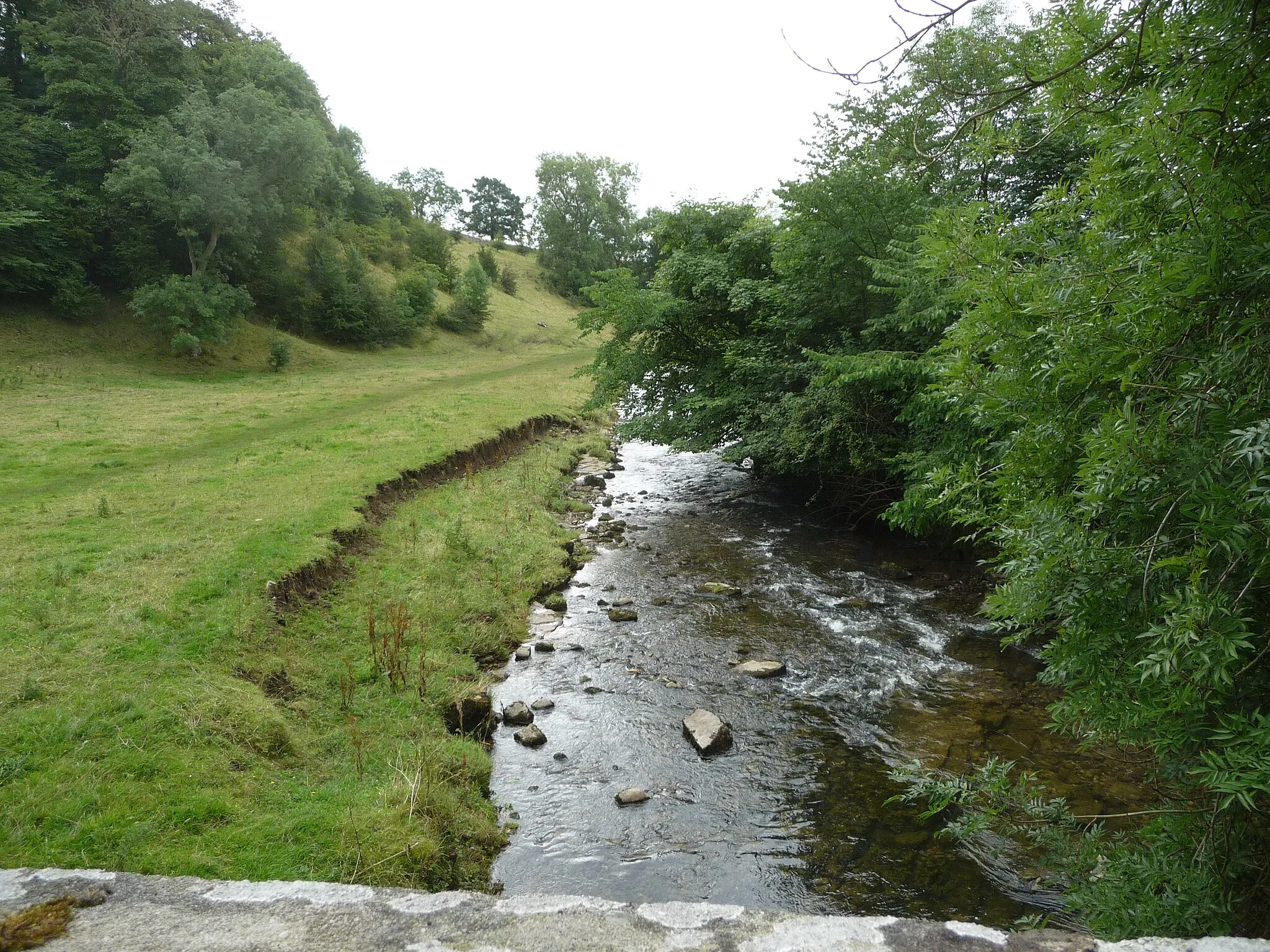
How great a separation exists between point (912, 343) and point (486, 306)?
48.8 m

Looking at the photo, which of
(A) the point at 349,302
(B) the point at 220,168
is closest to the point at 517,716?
(B) the point at 220,168

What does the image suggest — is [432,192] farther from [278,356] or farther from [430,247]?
[278,356]

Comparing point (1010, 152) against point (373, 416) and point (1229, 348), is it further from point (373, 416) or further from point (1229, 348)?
point (373, 416)

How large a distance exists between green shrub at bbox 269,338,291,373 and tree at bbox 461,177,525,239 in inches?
2975

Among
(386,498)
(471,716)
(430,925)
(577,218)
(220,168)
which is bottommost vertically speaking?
(471,716)

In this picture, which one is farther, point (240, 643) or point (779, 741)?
point (240, 643)

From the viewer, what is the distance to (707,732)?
7.93 m

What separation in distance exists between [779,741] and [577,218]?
81615 mm

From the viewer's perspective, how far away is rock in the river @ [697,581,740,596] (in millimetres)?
12430

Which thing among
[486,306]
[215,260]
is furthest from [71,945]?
[486,306]

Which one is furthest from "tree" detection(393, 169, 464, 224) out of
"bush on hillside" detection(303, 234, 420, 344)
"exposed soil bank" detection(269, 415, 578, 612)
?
"exposed soil bank" detection(269, 415, 578, 612)

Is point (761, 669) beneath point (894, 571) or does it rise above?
beneath

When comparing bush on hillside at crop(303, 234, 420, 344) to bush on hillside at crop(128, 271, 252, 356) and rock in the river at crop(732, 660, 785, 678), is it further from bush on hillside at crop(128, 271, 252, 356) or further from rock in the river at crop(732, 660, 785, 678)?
rock in the river at crop(732, 660, 785, 678)

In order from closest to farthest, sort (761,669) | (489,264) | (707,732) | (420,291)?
(707,732), (761,669), (420,291), (489,264)
